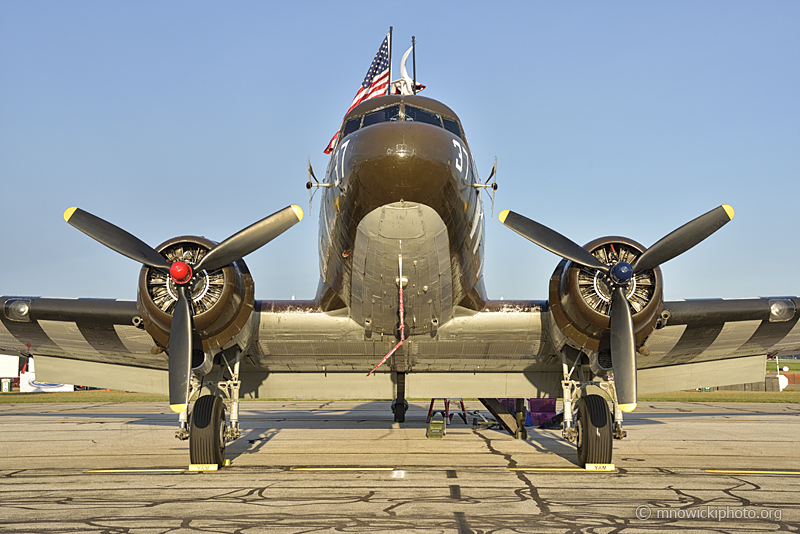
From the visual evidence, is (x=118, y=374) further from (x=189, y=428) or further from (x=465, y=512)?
(x=465, y=512)

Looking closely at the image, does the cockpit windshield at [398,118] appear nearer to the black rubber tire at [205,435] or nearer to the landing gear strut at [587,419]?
the landing gear strut at [587,419]

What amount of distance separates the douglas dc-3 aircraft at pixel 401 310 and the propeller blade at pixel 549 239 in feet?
0.09

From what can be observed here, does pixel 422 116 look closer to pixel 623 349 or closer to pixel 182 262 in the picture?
pixel 182 262

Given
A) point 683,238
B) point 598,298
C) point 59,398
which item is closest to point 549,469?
point 598,298

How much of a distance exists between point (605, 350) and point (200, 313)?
735 cm

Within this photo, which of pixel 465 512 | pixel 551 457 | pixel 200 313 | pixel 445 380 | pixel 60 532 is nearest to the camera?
pixel 60 532

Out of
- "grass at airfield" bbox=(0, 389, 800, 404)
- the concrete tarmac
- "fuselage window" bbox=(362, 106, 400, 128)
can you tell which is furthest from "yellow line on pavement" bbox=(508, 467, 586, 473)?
"grass at airfield" bbox=(0, 389, 800, 404)

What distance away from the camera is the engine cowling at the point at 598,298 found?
36.0ft

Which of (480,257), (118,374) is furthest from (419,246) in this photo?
(118,374)

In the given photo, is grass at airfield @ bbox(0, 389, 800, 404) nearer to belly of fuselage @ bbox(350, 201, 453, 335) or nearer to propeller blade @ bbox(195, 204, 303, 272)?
belly of fuselage @ bbox(350, 201, 453, 335)

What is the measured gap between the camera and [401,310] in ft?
35.8

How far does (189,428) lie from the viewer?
37.3 feet

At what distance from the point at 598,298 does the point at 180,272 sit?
23.7 ft

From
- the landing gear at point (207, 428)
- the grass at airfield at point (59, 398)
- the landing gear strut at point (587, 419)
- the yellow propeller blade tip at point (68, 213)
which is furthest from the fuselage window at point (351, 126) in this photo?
the grass at airfield at point (59, 398)
